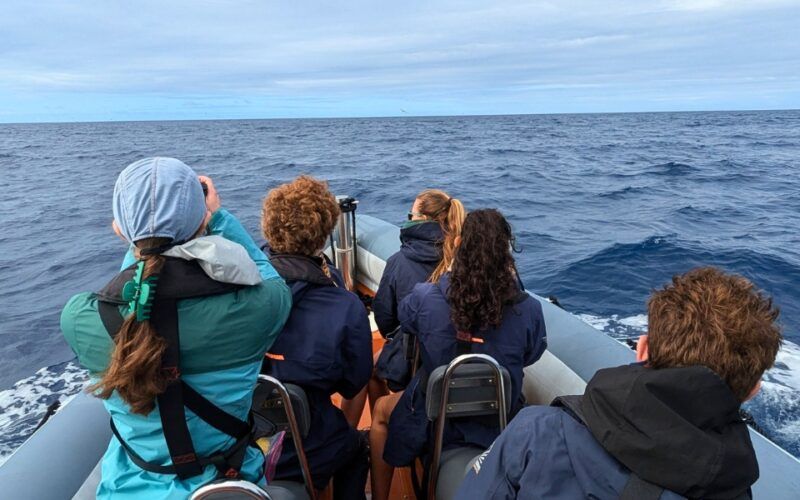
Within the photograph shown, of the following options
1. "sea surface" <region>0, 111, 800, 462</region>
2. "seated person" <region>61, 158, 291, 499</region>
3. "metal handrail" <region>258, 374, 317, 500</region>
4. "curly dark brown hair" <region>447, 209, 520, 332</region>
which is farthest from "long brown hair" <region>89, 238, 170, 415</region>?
"sea surface" <region>0, 111, 800, 462</region>

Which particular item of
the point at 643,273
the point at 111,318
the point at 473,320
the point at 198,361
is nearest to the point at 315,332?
the point at 473,320

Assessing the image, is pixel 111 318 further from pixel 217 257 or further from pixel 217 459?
pixel 217 459

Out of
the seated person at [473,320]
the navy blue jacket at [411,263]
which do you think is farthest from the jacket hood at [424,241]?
the seated person at [473,320]

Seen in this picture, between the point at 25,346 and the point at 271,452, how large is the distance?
5.46 m

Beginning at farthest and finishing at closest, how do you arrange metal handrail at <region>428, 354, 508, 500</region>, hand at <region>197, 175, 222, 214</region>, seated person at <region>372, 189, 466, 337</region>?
seated person at <region>372, 189, 466, 337</region> < metal handrail at <region>428, 354, 508, 500</region> < hand at <region>197, 175, 222, 214</region>

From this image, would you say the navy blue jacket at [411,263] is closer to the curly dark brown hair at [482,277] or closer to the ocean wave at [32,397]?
the curly dark brown hair at [482,277]

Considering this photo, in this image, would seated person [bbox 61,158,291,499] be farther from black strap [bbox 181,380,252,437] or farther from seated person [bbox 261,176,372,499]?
seated person [bbox 261,176,372,499]

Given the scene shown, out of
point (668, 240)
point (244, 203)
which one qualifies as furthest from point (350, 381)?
point (244, 203)

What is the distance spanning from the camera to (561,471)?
1.04 metres

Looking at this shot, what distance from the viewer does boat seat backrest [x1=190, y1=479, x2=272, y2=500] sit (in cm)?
119

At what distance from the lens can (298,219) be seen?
2.01 m

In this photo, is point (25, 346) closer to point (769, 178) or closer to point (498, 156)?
point (769, 178)

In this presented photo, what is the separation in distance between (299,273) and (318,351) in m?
0.30

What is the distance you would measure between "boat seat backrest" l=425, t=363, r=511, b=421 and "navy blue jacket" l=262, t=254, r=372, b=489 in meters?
0.33
